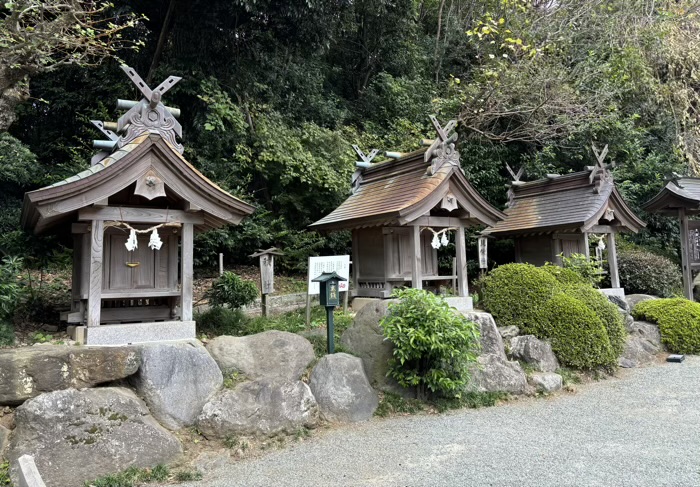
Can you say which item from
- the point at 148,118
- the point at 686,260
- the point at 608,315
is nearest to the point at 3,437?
the point at 148,118

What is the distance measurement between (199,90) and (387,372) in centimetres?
1022

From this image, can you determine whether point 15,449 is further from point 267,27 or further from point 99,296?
point 267,27

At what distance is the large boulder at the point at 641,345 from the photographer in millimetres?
9500

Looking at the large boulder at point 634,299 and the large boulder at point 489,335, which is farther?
the large boulder at point 634,299

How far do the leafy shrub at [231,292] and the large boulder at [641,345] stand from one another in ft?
25.2

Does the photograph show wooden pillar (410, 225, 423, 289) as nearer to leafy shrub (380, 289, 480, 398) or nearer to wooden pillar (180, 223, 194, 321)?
leafy shrub (380, 289, 480, 398)

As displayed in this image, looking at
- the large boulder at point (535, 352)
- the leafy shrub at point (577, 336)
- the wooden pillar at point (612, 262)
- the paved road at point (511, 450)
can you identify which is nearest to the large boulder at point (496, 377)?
the paved road at point (511, 450)

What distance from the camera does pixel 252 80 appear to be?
47.6 ft

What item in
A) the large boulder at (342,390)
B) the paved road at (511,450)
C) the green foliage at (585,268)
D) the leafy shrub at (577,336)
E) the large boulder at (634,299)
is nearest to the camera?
the paved road at (511,450)

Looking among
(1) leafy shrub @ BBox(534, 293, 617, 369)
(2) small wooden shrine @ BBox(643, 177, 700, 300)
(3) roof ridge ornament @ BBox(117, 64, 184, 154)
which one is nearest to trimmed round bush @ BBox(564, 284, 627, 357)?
(1) leafy shrub @ BBox(534, 293, 617, 369)

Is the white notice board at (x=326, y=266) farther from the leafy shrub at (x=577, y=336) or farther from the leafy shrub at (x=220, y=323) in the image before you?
the leafy shrub at (x=577, y=336)

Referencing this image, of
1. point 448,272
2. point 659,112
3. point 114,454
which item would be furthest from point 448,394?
point 659,112

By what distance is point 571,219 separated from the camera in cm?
1163

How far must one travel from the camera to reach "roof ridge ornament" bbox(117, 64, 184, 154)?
6672 mm
